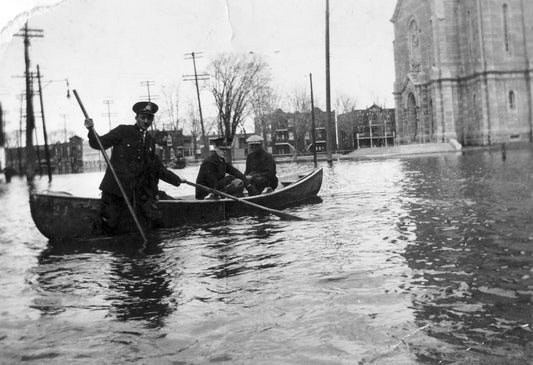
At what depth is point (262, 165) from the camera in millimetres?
11789

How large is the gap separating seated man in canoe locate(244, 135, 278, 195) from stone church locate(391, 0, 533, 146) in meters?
37.3

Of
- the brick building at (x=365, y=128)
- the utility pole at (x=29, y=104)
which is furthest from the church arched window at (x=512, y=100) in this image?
the brick building at (x=365, y=128)

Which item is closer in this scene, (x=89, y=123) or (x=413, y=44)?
(x=89, y=123)

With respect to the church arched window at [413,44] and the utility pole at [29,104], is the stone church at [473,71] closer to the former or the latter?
the church arched window at [413,44]

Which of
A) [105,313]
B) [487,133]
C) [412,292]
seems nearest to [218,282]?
[105,313]

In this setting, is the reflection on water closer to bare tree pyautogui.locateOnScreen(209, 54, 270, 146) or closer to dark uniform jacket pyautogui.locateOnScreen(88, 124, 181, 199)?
dark uniform jacket pyautogui.locateOnScreen(88, 124, 181, 199)

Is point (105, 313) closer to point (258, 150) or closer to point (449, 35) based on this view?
point (258, 150)

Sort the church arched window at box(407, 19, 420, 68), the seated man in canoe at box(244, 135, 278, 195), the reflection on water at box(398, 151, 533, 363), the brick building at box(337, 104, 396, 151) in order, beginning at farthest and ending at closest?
the brick building at box(337, 104, 396, 151), the church arched window at box(407, 19, 420, 68), the seated man in canoe at box(244, 135, 278, 195), the reflection on water at box(398, 151, 533, 363)

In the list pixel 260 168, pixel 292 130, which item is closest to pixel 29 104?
pixel 260 168

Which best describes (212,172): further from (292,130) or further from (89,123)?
(292,130)

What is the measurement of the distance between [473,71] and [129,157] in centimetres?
4400

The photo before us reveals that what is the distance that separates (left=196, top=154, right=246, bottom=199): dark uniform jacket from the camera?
33.5 feet

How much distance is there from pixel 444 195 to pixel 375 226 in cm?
423

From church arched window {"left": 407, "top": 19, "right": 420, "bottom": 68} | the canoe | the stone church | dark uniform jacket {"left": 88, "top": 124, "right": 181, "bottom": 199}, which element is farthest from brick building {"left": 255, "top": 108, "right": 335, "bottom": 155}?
dark uniform jacket {"left": 88, "top": 124, "right": 181, "bottom": 199}
